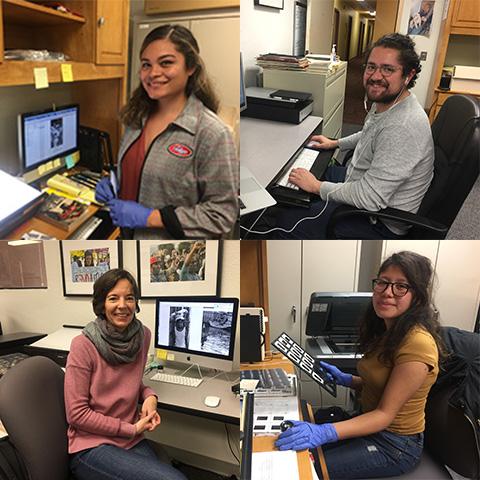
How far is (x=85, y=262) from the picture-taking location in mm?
1296

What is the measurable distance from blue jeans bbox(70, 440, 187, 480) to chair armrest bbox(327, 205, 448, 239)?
3.06 ft

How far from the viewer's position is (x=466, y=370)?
130cm

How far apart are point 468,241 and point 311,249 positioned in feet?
1.83

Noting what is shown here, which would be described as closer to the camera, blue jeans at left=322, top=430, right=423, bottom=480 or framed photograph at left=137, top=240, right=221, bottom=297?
framed photograph at left=137, top=240, right=221, bottom=297

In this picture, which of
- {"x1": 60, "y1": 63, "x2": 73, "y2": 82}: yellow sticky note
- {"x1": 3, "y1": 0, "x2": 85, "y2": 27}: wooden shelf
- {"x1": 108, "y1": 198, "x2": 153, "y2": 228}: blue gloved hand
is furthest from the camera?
{"x1": 60, "y1": 63, "x2": 73, "y2": 82}: yellow sticky note

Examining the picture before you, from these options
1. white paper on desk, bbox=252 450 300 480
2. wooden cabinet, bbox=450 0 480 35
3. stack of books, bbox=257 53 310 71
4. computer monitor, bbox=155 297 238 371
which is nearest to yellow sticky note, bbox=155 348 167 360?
computer monitor, bbox=155 297 238 371

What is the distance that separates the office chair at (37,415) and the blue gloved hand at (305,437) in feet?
2.23

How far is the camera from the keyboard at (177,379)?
149cm

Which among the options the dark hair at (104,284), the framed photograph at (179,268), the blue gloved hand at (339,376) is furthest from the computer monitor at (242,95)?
the blue gloved hand at (339,376)

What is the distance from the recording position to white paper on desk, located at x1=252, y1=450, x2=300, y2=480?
1183 millimetres

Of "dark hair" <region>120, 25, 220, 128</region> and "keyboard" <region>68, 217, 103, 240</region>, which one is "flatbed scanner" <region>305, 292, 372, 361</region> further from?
"dark hair" <region>120, 25, 220, 128</region>

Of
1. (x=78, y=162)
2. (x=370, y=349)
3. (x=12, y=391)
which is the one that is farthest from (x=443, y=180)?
(x=12, y=391)

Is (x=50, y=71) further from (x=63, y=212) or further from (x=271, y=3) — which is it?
(x=271, y=3)

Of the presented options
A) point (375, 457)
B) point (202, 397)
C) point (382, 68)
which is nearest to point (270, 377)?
point (202, 397)
